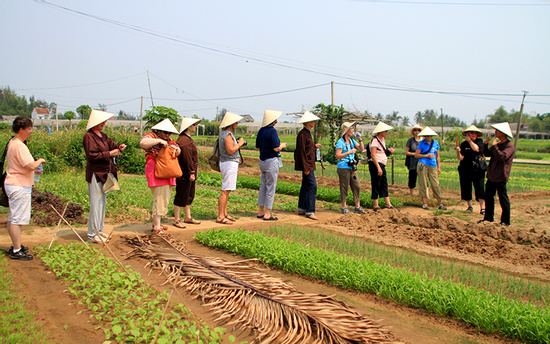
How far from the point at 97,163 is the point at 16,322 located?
2.91 m

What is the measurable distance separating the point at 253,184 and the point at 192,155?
244 inches

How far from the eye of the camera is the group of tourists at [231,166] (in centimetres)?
517

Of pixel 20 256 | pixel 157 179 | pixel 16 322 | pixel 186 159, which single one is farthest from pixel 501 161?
pixel 20 256

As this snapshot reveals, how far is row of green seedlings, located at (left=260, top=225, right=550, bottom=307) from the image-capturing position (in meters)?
4.27

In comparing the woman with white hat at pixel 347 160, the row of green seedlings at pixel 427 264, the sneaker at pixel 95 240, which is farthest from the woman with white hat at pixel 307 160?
the sneaker at pixel 95 240

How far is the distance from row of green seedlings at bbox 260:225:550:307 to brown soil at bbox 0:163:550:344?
1.15ft

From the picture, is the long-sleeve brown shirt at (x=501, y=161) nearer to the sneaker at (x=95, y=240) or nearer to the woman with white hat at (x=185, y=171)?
the woman with white hat at (x=185, y=171)

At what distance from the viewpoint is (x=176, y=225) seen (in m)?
7.10

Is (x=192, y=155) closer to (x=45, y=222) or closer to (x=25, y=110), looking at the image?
(x=45, y=222)

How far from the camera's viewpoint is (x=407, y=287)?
406cm

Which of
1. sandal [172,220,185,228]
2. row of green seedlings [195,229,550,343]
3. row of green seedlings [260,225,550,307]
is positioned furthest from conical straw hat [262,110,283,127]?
row of green seedlings [195,229,550,343]

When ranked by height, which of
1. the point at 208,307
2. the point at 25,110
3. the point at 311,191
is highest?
the point at 25,110

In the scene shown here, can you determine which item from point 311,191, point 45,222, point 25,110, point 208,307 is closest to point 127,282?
point 208,307

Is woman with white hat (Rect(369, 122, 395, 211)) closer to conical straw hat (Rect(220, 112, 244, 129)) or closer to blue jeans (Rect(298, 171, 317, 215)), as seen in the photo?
blue jeans (Rect(298, 171, 317, 215))
